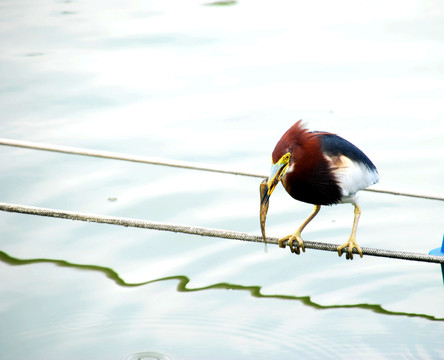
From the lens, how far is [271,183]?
10.1 ft

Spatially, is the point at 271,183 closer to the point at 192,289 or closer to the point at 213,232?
the point at 213,232

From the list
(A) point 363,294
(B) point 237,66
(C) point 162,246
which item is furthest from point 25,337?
(B) point 237,66

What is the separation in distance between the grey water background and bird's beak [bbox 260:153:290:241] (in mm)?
1123

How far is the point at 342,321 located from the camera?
429 centimetres

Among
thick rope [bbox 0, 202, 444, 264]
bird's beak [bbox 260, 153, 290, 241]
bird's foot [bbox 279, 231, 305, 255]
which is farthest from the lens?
bird's foot [bbox 279, 231, 305, 255]

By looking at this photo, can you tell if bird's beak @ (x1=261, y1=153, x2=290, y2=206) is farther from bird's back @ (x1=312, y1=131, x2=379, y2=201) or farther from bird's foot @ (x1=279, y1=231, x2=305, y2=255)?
bird's foot @ (x1=279, y1=231, x2=305, y2=255)

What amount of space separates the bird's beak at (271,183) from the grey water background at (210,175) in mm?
1123

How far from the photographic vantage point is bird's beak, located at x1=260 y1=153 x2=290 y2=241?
10.1 feet

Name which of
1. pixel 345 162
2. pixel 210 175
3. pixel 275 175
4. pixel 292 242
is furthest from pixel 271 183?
pixel 210 175

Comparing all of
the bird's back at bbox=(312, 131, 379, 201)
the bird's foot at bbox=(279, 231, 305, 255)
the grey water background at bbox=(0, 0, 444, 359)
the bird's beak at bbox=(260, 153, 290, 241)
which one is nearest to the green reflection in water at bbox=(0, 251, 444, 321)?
the grey water background at bbox=(0, 0, 444, 359)

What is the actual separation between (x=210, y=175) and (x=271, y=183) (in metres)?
2.49

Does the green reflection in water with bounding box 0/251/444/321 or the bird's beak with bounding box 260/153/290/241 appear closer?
the bird's beak with bounding box 260/153/290/241

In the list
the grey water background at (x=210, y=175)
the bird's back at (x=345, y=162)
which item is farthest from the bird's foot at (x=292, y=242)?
the grey water background at (x=210, y=175)

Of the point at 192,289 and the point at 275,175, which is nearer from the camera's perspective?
the point at 275,175
